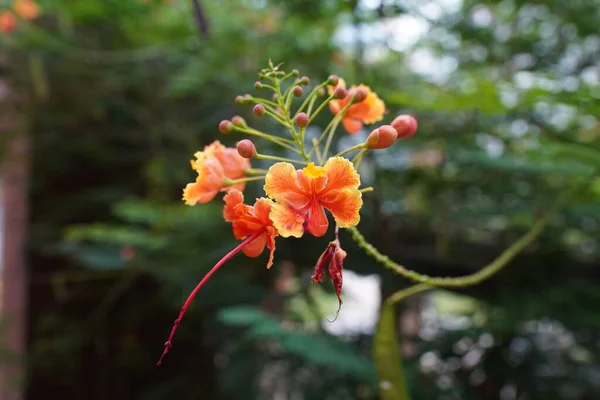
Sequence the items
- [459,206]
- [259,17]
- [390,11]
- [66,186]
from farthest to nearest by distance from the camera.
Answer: [66,186], [259,17], [459,206], [390,11]

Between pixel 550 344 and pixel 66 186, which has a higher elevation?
pixel 66 186

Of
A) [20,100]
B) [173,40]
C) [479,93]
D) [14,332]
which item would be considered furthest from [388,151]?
[14,332]

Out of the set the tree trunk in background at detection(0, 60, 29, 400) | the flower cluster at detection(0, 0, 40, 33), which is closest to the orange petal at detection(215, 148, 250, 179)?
the flower cluster at detection(0, 0, 40, 33)

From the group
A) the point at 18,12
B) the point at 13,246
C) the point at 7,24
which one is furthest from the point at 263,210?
the point at 13,246

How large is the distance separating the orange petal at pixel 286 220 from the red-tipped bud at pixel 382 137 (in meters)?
0.11

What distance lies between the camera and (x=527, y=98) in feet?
2.67

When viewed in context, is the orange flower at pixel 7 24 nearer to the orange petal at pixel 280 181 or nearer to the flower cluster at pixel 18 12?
the flower cluster at pixel 18 12

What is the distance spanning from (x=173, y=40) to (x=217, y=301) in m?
0.83

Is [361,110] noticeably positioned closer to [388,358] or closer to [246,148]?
[246,148]

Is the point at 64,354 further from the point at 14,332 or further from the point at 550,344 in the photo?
the point at 550,344

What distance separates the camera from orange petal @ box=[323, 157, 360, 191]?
461 millimetres

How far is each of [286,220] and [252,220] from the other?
5cm

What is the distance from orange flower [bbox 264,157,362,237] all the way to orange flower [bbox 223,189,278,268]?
0.02m

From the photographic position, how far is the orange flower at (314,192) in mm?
456
